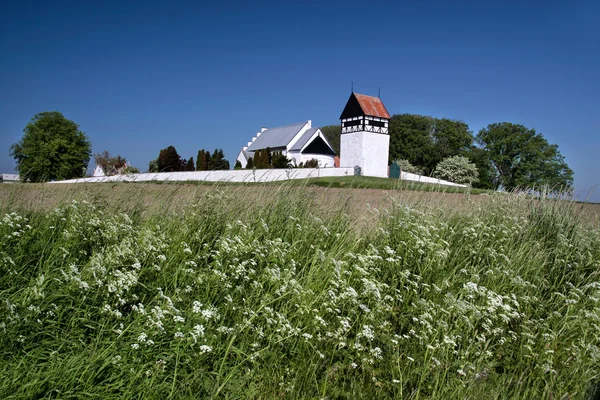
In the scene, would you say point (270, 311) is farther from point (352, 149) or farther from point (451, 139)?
point (451, 139)

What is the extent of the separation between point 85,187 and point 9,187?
109 centimetres

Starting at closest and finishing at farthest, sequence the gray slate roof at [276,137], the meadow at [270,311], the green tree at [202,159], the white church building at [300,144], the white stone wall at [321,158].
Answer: the meadow at [270,311] → the green tree at [202,159] → the white stone wall at [321,158] → the white church building at [300,144] → the gray slate roof at [276,137]

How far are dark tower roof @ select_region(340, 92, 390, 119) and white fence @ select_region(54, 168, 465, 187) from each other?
10.8 metres

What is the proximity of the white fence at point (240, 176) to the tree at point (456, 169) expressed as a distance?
1597 centimetres

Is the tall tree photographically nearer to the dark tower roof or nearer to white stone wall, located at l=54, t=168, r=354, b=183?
white stone wall, located at l=54, t=168, r=354, b=183

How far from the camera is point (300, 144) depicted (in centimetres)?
6191

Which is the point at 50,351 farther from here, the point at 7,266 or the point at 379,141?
the point at 379,141

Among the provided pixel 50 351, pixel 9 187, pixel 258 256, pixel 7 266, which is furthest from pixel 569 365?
pixel 9 187

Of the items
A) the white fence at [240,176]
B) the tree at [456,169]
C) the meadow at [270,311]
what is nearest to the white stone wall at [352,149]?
the white fence at [240,176]

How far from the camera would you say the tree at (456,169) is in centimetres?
5716

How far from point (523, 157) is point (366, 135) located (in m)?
24.5

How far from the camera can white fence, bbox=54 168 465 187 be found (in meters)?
7.60

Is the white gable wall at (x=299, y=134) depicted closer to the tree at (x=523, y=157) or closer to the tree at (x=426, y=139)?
the tree at (x=426, y=139)

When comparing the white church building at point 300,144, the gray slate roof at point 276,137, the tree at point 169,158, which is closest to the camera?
the tree at point 169,158
